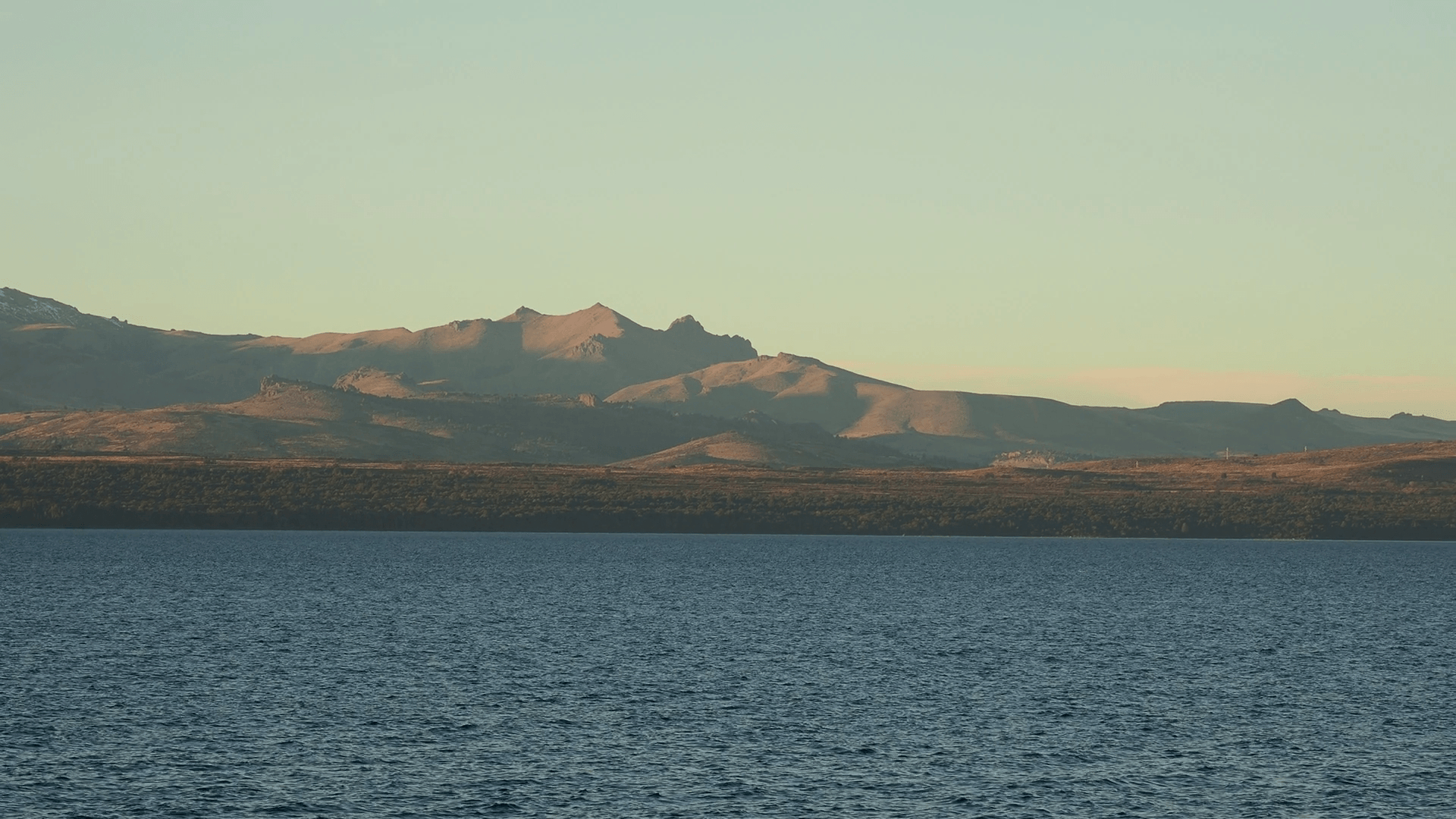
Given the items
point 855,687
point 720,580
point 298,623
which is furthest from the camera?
point 720,580

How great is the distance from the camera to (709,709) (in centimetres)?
7038

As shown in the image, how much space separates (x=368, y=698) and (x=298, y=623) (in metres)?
41.8

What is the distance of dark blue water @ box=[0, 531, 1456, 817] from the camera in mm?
51844

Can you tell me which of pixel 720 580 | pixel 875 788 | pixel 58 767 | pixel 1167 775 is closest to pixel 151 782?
pixel 58 767

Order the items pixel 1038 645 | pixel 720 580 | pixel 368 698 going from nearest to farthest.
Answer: pixel 368 698 → pixel 1038 645 → pixel 720 580

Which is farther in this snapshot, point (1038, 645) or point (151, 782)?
point (1038, 645)

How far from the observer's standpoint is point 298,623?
11181cm

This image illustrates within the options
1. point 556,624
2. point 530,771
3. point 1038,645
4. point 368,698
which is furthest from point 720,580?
point 530,771

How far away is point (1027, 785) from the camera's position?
54.0 metres

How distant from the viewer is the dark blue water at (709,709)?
170 ft

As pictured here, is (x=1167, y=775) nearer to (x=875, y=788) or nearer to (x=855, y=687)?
(x=875, y=788)

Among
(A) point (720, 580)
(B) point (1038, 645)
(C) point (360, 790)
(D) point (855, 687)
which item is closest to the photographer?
(C) point (360, 790)

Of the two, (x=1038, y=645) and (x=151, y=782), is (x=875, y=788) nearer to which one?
(x=151, y=782)

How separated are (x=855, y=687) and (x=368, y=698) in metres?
23.2
